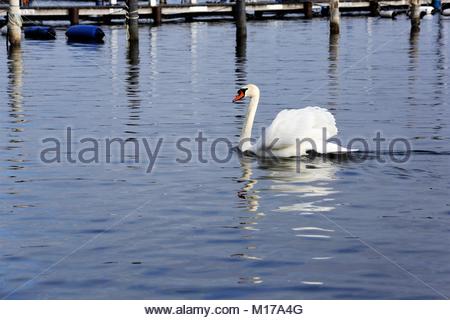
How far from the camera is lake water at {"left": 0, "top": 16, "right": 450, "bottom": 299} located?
1077cm

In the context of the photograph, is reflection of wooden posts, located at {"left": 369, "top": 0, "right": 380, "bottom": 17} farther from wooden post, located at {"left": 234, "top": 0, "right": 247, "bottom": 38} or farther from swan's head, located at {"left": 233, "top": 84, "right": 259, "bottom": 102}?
swan's head, located at {"left": 233, "top": 84, "right": 259, "bottom": 102}

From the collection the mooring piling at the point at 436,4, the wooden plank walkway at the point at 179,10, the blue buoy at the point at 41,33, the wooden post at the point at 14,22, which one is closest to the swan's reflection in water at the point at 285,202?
the wooden post at the point at 14,22

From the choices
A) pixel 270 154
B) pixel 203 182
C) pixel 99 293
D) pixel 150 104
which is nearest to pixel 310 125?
pixel 270 154

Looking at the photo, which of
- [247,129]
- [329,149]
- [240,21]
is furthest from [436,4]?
[329,149]

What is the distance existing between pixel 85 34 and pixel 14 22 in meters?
9.71

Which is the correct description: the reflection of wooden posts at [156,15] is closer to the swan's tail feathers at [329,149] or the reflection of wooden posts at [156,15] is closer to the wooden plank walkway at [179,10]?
the wooden plank walkway at [179,10]

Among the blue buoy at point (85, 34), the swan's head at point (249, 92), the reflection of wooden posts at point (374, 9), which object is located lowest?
the reflection of wooden posts at point (374, 9)

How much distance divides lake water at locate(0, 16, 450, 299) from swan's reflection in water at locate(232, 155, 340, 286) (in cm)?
3

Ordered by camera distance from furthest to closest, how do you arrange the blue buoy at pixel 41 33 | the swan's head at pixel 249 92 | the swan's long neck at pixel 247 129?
the blue buoy at pixel 41 33, the swan's head at pixel 249 92, the swan's long neck at pixel 247 129

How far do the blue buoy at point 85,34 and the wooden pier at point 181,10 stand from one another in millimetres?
11577

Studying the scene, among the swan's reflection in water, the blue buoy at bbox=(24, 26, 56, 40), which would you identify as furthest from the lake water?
the blue buoy at bbox=(24, 26, 56, 40)

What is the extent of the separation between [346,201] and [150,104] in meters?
13.5
